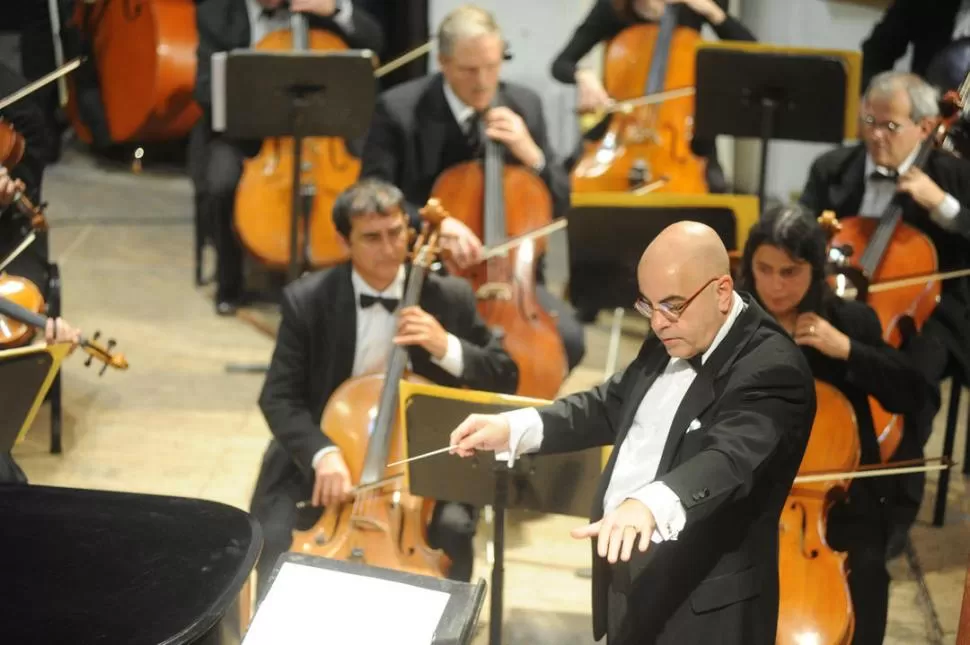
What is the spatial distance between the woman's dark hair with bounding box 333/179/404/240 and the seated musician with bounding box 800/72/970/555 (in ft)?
4.29

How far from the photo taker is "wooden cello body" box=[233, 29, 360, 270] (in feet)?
15.2

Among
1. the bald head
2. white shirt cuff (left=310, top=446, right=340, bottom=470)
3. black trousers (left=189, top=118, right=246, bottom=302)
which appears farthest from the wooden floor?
the bald head

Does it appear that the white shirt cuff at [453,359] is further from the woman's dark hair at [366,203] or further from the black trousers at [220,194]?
the black trousers at [220,194]

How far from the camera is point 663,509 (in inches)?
76.3

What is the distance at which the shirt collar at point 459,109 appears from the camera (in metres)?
4.06

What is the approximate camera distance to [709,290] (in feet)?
6.91

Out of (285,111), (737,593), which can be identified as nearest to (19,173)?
(285,111)

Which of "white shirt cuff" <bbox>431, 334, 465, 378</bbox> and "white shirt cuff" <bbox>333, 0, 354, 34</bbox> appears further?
"white shirt cuff" <bbox>333, 0, 354, 34</bbox>

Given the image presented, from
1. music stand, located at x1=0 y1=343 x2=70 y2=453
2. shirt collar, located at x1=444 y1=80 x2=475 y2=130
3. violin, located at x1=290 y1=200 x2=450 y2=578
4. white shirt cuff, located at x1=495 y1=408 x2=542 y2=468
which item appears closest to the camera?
white shirt cuff, located at x1=495 y1=408 x2=542 y2=468

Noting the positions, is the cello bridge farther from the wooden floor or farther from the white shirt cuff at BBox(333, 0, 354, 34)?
the white shirt cuff at BBox(333, 0, 354, 34)

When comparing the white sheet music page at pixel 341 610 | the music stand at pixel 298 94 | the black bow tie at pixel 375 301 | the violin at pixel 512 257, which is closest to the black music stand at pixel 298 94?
the music stand at pixel 298 94

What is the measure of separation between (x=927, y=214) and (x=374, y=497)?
170 cm

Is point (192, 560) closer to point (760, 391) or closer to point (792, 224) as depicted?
point (760, 391)

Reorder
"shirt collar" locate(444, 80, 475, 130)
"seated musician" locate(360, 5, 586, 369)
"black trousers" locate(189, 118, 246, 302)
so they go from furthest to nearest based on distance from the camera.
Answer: "black trousers" locate(189, 118, 246, 302), "shirt collar" locate(444, 80, 475, 130), "seated musician" locate(360, 5, 586, 369)
